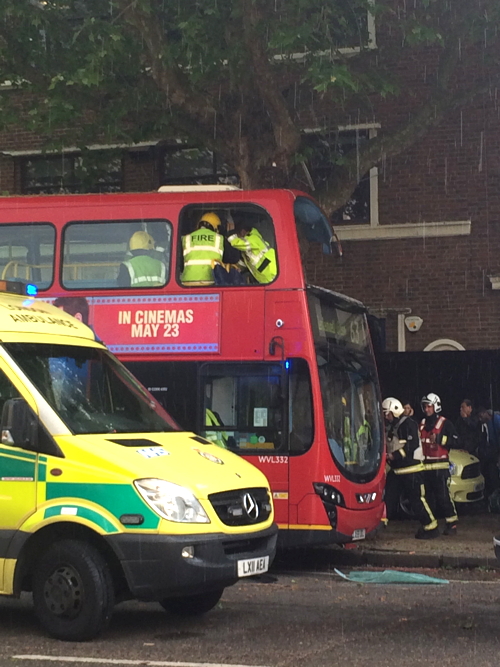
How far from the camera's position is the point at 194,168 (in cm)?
2011

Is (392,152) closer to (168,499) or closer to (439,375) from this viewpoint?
(439,375)

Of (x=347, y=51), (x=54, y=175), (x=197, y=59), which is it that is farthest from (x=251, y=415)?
(x=54, y=175)

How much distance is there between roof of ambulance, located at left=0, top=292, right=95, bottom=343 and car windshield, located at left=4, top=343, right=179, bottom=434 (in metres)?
0.10

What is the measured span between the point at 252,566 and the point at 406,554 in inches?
196

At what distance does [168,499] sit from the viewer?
7242 millimetres

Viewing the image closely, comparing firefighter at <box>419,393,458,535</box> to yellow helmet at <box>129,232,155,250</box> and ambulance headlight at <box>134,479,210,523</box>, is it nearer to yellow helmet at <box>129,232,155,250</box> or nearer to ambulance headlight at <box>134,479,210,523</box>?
yellow helmet at <box>129,232,155,250</box>

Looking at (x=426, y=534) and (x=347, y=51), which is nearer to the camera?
(x=426, y=534)

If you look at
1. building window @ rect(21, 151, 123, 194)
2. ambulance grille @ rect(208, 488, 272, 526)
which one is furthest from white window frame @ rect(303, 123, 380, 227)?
ambulance grille @ rect(208, 488, 272, 526)

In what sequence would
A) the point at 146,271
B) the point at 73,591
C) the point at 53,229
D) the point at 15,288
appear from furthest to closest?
the point at 53,229 < the point at 146,271 < the point at 15,288 < the point at 73,591

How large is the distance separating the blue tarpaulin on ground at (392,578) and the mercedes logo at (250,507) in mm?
3165

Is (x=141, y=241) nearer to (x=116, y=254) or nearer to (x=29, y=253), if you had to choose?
(x=116, y=254)

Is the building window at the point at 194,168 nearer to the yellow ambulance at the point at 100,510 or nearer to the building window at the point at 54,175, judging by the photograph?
the building window at the point at 54,175

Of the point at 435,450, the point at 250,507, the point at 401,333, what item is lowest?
the point at 435,450

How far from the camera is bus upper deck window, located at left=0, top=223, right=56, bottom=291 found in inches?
485
